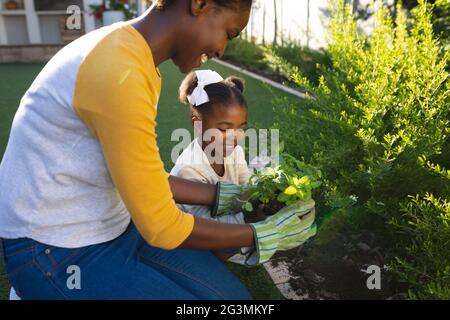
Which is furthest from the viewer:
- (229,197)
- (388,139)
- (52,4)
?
(52,4)

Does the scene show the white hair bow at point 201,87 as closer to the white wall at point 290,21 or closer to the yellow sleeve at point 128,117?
the yellow sleeve at point 128,117

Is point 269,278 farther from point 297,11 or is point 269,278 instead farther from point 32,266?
point 297,11

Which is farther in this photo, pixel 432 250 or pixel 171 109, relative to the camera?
pixel 171 109

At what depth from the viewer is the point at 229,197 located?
2045mm

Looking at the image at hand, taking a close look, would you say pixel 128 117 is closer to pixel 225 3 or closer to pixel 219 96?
pixel 225 3

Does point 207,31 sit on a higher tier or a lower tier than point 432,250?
higher

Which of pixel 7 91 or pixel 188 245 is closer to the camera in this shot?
pixel 188 245

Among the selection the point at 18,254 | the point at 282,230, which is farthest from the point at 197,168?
the point at 18,254

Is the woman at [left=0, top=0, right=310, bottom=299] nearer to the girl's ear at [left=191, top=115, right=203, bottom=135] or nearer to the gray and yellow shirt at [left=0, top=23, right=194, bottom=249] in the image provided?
the gray and yellow shirt at [left=0, top=23, right=194, bottom=249]

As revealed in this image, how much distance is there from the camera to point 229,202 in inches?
80.7

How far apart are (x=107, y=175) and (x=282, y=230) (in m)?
0.69

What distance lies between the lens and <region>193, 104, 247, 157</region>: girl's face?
7.73 feet
